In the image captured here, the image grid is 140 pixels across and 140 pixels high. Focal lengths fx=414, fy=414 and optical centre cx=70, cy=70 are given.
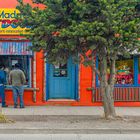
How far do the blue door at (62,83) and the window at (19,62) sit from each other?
828 mm

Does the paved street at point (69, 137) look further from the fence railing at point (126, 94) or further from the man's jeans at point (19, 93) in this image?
the fence railing at point (126, 94)

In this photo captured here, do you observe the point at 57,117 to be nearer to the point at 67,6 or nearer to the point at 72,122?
the point at 72,122

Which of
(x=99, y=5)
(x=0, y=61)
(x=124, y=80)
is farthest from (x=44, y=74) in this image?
(x=99, y=5)

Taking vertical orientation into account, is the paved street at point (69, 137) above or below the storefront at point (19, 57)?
below

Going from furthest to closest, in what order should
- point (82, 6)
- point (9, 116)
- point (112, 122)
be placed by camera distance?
point (9, 116) → point (112, 122) → point (82, 6)

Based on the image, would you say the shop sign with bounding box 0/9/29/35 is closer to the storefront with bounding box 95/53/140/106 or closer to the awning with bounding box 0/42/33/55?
the awning with bounding box 0/42/33/55

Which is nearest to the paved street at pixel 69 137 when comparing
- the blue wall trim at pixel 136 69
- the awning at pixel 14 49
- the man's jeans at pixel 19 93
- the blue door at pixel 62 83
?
the man's jeans at pixel 19 93

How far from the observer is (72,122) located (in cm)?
→ 1226

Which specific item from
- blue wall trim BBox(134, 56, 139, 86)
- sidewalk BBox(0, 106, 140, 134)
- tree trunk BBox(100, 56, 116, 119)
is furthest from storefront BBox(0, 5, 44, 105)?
tree trunk BBox(100, 56, 116, 119)

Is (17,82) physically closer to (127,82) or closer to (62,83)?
(62,83)

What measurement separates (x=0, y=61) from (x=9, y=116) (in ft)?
13.6

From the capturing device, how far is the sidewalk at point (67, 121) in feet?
36.1

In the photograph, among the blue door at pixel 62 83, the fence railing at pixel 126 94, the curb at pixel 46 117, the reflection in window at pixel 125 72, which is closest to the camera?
the curb at pixel 46 117

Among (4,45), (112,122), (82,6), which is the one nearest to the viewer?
(82,6)
